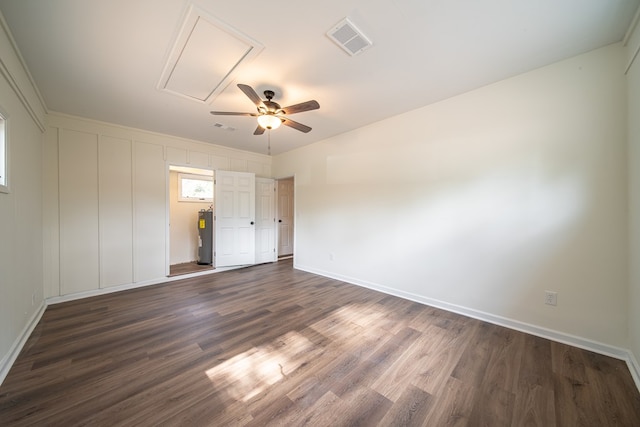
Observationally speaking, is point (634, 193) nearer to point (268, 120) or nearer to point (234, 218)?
point (268, 120)

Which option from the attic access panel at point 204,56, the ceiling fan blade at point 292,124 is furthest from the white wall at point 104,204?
the ceiling fan blade at point 292,124

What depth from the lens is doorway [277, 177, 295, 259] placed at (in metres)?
6.52

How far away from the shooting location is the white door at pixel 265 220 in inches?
223

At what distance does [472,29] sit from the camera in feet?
6.10

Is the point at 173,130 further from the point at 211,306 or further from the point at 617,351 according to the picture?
the point at 617,351

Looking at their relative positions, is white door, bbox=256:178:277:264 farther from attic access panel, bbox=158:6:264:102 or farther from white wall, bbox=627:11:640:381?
white wall, bbox=627:11:640:381

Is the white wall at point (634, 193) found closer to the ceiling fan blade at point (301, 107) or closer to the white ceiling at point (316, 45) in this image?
the white ceiling at point (316, 45)

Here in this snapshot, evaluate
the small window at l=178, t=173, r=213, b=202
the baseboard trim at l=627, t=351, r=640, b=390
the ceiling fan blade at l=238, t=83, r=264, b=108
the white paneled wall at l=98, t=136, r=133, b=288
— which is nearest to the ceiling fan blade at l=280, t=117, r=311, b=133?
the ceiling fan blade at l=238, t=83, r=264, b=108

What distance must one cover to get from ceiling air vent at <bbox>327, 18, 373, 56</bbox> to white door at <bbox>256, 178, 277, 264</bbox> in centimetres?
406

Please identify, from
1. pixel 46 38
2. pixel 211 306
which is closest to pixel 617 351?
pixel 211 306

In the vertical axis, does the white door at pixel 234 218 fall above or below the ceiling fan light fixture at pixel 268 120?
below

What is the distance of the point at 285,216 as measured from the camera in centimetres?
665

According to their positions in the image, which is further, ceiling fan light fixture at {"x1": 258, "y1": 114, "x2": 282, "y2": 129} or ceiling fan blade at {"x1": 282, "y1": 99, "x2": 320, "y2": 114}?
ceiling fan light fixture at {"x1": 258, "y1": 114, "x2": 282, "y2": 129}

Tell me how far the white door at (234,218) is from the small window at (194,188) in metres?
1.40
